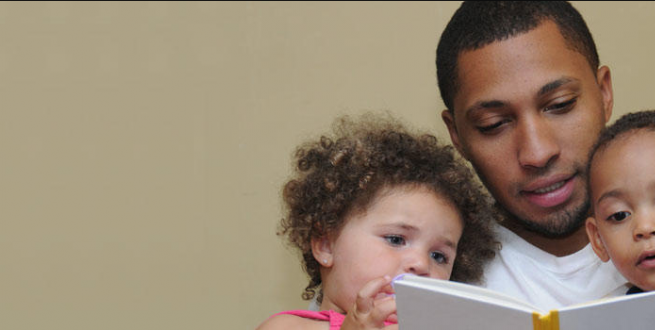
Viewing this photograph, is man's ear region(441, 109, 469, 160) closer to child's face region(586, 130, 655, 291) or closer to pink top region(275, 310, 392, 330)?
child's face region(586, 130, 655, 291)

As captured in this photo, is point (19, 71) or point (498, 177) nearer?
point (498, 177)

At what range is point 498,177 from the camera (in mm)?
1879

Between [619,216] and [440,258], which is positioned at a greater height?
[619,216]

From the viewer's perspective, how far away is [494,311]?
1.16m

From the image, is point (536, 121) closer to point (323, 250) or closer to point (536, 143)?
point (536, 143)

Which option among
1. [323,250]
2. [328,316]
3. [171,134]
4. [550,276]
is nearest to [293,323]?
[328,316]

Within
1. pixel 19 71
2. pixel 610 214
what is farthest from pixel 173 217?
pixel 610 214

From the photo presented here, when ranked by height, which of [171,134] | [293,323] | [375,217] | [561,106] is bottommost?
[293,323]

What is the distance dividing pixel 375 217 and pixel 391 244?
0.08m

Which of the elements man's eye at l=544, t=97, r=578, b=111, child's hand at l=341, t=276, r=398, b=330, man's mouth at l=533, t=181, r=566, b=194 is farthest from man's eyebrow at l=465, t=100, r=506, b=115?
child's hand at l=341, t=276, r=398, b=330

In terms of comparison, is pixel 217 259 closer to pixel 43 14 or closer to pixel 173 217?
pixel 173 217

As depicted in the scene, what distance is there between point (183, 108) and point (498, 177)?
1.02 meters

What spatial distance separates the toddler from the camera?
4.87ft

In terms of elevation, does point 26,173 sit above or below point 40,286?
above
